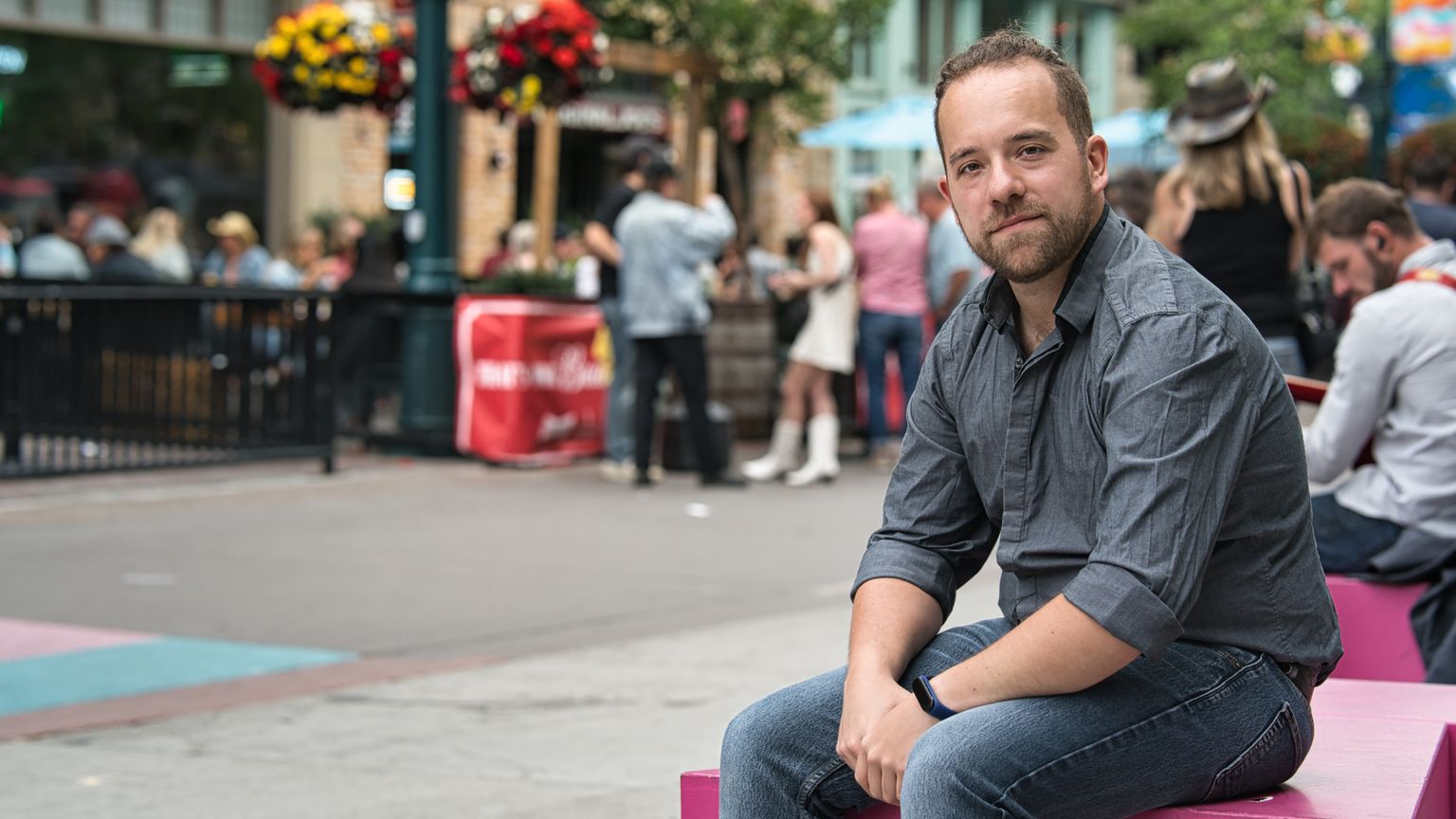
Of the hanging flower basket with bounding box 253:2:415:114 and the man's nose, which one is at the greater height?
the hanging flower basket with bounding box 253:2:415:114

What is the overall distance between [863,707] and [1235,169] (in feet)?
14.9

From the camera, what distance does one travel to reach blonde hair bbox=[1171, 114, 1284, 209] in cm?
671

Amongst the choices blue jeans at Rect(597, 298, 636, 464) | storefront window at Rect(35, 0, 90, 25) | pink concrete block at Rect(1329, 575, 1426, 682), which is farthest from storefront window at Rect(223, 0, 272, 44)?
pink concrete block at Rect(1329, 575, 1426, 682)

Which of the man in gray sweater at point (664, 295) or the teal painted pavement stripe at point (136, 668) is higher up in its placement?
the man in gray sweater at point (664, 295)

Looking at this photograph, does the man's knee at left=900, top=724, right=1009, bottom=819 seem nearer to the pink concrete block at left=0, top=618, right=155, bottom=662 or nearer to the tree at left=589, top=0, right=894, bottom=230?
the pink concrete block at left=0, top=618, right=155, bottom=662

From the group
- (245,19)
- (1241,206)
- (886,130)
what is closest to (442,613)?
(1241,206)

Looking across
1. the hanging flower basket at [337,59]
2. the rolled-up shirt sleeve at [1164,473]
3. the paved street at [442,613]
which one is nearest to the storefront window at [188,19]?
the hanging flower basket at [337,59]

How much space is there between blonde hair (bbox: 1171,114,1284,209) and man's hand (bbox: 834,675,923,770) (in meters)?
4.42

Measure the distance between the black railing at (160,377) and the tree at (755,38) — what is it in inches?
181

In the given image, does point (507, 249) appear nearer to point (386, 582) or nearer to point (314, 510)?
point (314, 510)

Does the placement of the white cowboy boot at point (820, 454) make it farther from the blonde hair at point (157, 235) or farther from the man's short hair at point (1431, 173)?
the blonde hair at point (157, 235)

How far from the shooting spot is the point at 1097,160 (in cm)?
272

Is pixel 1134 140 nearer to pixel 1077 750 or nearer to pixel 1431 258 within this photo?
pixel 1431 258

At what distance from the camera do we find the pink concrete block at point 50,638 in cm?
642
